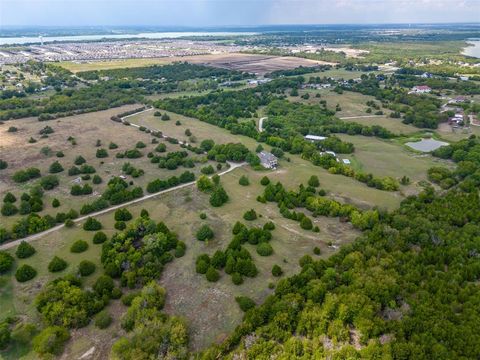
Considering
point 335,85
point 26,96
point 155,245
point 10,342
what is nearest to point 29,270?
point 10,342

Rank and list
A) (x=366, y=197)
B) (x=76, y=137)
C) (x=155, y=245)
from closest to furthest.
Answer: (x=155, y=245) → (x=366, y=197) → (x=76, y=137)

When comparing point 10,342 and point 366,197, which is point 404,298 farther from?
point 10,342

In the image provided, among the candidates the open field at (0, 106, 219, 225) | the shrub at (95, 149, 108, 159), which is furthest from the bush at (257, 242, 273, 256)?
the shrub at (95, 149, 108, 159)

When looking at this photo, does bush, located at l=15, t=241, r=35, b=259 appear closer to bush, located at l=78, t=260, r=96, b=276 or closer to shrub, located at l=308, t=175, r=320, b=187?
bush, located at l=78, t=260, r=96, b=276

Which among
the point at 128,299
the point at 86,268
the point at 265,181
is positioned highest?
the point at 86,268

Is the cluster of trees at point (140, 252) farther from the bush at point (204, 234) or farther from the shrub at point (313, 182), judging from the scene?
the shrub at point (313, 182)

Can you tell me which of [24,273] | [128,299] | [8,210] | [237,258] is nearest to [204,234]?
[237,258]

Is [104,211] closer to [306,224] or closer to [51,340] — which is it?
[51,340]
